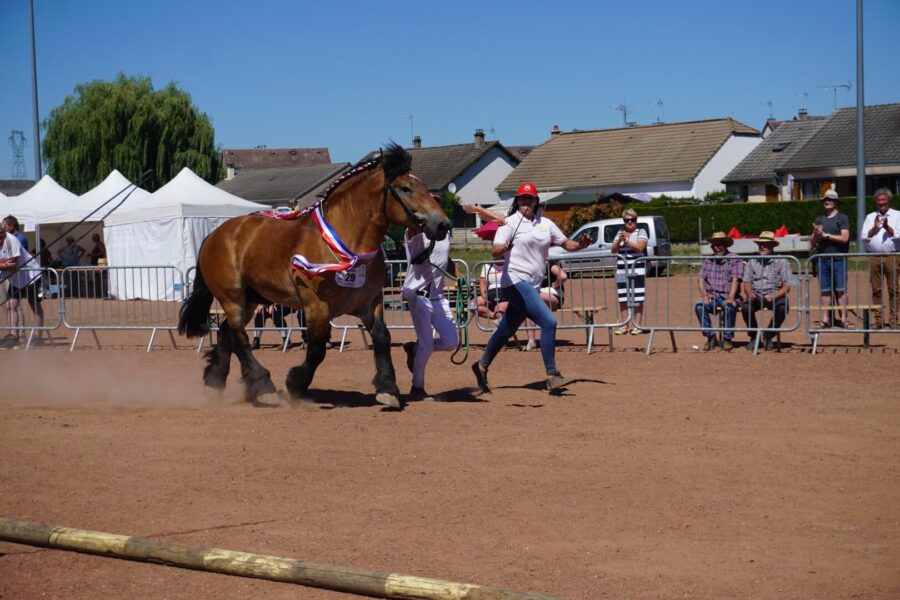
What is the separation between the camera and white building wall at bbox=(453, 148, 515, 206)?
7131cm

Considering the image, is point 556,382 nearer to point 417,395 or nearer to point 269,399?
point 417,395

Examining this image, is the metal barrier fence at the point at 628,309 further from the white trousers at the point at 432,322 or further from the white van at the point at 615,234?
the white van at the point at 615,234

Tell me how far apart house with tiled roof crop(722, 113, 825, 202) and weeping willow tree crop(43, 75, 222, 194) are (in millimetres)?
28799

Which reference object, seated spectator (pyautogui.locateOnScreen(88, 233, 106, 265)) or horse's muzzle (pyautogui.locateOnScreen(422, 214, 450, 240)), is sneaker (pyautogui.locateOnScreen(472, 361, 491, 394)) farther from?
seated spectator (pyautogui.locateOnScreen(88, 233, 106, 265))

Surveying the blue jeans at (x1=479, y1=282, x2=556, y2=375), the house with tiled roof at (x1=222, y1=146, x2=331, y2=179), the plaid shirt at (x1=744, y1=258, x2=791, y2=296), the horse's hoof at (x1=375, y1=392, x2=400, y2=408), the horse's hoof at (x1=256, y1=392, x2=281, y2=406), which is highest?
the house with tiled roof at (x1=222, y1=146, x2=331, y2=179)

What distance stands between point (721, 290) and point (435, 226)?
6.08 m

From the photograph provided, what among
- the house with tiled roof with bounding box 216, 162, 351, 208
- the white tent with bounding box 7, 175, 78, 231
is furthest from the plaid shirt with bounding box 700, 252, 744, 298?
the house with tiled roof with bounding box 216, 162, 351, 208

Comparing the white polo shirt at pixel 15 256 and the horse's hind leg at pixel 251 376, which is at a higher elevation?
the white polo shirt at pixel 15 256

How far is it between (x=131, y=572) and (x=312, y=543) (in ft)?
3.02

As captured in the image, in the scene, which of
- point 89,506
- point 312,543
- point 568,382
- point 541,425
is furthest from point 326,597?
point 568,382

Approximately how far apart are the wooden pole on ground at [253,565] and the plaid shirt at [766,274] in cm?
991

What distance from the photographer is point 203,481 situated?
7234 mm

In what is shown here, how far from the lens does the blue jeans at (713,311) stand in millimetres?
13820

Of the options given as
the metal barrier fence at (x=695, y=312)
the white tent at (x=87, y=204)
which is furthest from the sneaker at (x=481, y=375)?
the white tent at (x=87, y=204)
